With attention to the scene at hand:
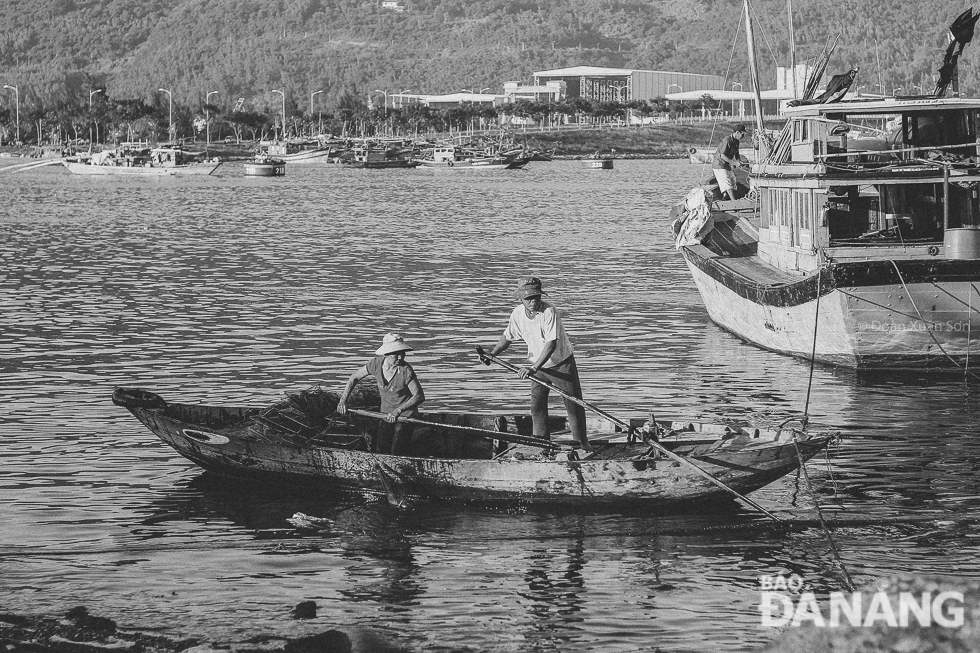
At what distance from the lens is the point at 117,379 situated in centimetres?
2672

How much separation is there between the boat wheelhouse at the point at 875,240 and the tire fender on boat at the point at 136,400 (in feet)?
39.2

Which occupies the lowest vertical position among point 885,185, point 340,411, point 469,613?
point 469,613

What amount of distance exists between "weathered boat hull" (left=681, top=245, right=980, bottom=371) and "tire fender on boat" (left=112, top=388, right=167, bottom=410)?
12.0 m

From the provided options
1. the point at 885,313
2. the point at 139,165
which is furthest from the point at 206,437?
the point at 139,165

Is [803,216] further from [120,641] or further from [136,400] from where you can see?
[120,641]

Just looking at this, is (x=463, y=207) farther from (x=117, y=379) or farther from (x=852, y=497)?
(x=852, y=497)

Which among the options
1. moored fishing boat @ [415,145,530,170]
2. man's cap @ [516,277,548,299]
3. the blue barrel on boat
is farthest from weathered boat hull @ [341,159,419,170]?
man's cap @ [516,277,548,299]

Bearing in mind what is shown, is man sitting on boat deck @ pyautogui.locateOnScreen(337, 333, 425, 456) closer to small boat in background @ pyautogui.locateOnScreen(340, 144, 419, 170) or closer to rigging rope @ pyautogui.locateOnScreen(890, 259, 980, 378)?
rigging rope @ pyautogui.locateOnScreen(890, 259, 980, 378)

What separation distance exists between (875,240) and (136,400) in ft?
47.1

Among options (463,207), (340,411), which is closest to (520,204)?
(463,207)

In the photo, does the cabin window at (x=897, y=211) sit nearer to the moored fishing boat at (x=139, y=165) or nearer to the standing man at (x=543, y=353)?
the standing man at (x=543, y=353)

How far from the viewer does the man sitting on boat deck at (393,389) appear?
17.6 meters

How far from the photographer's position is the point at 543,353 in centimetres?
1722

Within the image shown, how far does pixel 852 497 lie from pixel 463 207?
244 feet
